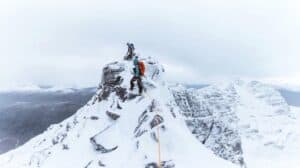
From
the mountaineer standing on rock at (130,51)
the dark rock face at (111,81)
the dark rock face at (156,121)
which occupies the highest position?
the mountaineer standing on rock at (130,51)

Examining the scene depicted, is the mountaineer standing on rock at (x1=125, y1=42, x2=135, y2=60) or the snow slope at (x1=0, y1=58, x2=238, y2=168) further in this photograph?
the mountaineer standing on rock at (x1=125, y1=42, x2=135, y2=60)

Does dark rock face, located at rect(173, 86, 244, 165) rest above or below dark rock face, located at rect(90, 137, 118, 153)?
below

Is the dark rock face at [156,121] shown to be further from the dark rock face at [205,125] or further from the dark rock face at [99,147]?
the dark rock face at [205,125]

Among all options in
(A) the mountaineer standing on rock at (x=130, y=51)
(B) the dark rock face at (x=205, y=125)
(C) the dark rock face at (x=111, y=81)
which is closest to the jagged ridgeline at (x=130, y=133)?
(C) the dark rock face at (x=111, y=81)

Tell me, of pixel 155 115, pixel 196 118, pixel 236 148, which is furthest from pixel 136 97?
pixel 236 148

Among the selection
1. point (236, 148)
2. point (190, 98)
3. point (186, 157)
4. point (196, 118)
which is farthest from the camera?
point (236, 148)

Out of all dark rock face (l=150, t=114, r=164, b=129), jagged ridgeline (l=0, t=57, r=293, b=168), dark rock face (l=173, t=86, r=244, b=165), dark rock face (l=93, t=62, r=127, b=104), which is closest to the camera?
jagged ridgeline (l=0, t=57, r=293, b=168)

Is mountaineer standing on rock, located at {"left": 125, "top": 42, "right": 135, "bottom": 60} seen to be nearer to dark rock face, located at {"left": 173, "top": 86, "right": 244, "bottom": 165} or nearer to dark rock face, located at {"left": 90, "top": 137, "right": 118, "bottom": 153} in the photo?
dark rock face, located at {"left": 90, "top": 137, "right": 118, "bottom": 153}

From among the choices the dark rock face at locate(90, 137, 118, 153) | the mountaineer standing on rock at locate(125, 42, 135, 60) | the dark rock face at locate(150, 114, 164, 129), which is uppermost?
the mountaineer standing on rock at locate(125, 42, 135, 60)

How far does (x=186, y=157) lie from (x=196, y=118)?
32682mm

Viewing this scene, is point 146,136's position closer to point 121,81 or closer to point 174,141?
point 174,141

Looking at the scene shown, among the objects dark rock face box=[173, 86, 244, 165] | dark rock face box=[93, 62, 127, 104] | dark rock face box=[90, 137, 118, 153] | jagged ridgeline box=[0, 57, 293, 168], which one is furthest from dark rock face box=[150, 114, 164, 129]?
dark rock face box=[173, 86, 244, 165]

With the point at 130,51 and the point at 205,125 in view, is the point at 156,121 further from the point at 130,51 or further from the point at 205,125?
the point at 205,125

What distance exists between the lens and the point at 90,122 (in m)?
72.8
